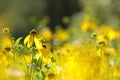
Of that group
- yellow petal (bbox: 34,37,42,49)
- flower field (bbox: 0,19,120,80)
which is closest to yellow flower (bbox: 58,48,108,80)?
flower field (bbox: 0,19,120,80)

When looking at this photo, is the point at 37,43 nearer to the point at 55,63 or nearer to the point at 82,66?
the point at 55,63

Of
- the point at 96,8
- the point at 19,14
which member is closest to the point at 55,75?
the point at 96,8

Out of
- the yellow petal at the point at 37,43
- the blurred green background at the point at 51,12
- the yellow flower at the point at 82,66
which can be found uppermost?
the blurred green background at the point at 51,12

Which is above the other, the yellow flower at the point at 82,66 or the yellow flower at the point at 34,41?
the yellow flower at the point at 34,41

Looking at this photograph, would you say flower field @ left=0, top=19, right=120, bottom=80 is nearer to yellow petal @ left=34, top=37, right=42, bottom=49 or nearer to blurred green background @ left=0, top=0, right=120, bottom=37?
yellow petal @ left=34, top=37, right=42, bottom=49

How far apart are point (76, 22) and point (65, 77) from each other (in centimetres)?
703

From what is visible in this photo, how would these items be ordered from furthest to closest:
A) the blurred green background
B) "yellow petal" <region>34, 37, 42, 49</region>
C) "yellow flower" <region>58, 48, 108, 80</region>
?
the blurred green background
"yellow petal" <region>34, 37, 42, 49</region>
"yellow flower" <region>58, 48, 108, 80</region>

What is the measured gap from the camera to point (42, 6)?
1408 centimetres

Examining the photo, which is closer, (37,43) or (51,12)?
(37,43)

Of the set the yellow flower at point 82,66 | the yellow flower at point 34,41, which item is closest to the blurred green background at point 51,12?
A: the yellow flower at point 34,41

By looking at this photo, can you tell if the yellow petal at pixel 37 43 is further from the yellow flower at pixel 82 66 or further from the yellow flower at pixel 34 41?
the yellow flower at pixel 82 66

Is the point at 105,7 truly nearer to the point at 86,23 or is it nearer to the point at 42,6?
the point at 86,23

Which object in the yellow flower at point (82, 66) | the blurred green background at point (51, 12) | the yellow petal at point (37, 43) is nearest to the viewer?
the yellow flower at point (82, 66)

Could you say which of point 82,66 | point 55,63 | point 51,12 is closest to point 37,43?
point 55,63
